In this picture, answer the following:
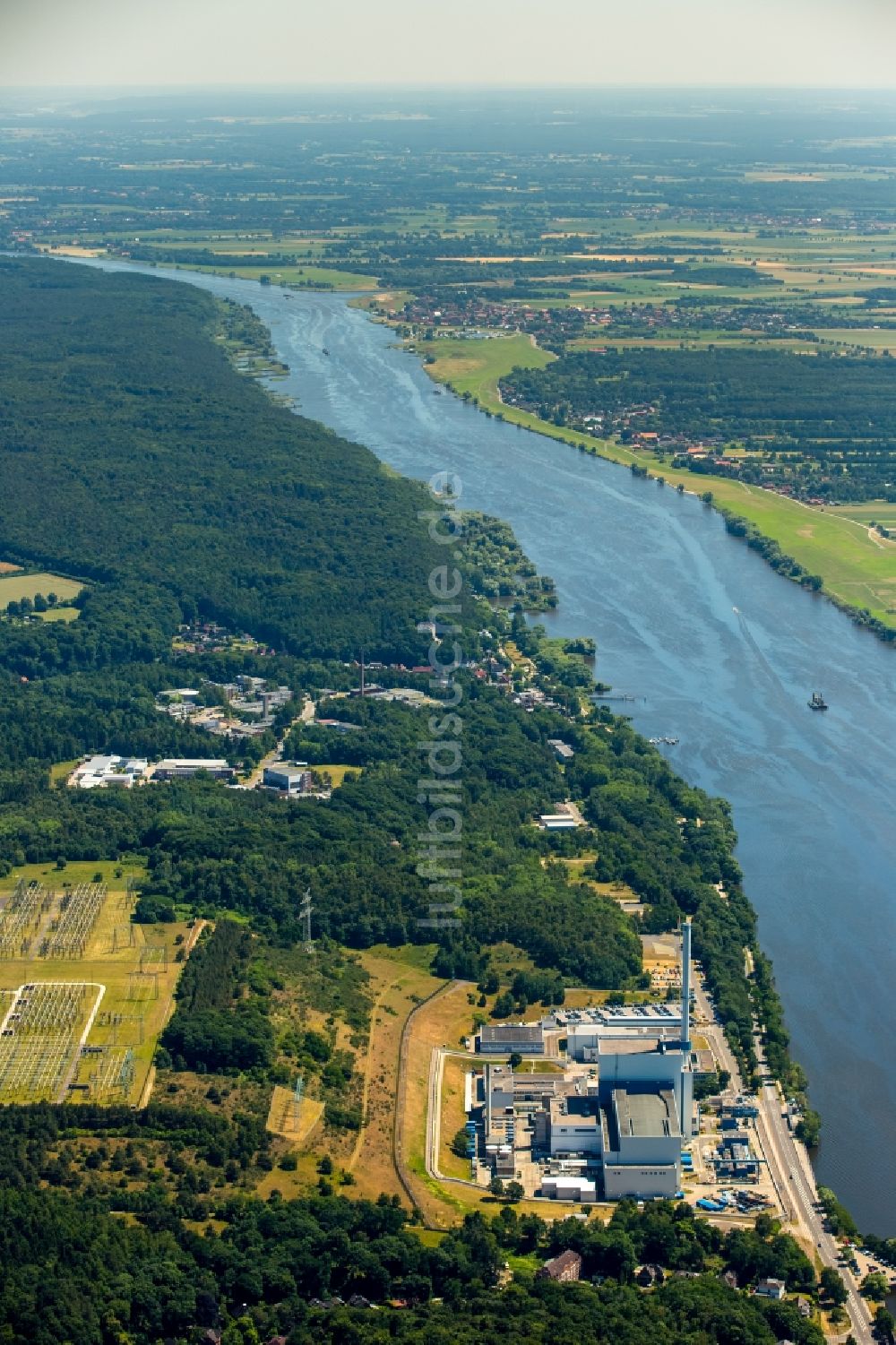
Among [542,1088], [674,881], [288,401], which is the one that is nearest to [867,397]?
[288,401]

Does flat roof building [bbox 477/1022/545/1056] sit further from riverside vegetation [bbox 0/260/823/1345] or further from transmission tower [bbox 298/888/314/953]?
transmission tower [bbox 298/888/314/953]

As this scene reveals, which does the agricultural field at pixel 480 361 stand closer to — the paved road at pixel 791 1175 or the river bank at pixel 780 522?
the river bank at pixel 780 522

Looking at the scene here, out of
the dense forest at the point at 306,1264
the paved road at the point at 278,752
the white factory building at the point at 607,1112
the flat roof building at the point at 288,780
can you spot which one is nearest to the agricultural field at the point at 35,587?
the paved road at the point at 278,752

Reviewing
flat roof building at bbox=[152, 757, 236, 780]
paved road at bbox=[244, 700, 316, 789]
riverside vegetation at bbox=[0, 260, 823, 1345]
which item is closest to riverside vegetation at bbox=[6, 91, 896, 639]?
riverside vegetation at bbox=[0, 260, 823, 1345]

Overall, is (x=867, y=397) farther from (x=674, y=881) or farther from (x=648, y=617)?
(x=674, y=881)

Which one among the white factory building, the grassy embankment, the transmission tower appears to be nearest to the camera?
the white factory building

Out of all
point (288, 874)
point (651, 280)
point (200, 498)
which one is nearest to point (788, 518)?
point (200, 498)
